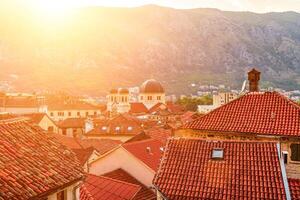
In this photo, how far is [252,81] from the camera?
32.2m

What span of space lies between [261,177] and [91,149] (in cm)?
2653

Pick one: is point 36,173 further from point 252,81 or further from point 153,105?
point 153,105

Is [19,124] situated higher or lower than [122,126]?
higher

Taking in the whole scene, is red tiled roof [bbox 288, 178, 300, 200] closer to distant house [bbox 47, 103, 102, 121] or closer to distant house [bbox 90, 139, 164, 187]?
distant house [bbox 90, 139, 164, 187]

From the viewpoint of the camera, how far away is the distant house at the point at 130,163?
35594 mm

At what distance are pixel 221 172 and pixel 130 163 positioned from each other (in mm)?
15899

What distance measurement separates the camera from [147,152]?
130 ft

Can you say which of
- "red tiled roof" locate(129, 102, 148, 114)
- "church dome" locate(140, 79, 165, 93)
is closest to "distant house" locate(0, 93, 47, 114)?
"red tiled roof" locate(129, 102, 148, 114)

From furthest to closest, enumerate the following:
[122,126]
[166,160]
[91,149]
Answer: [122,126] → [91,149] → [166,160]

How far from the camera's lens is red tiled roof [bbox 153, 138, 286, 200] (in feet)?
65.8

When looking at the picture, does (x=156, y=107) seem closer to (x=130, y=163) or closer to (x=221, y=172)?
(x=130, y=163)

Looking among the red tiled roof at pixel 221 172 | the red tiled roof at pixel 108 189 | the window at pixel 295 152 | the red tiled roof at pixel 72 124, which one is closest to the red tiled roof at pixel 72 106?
the red tiled roof at pixel 72 124

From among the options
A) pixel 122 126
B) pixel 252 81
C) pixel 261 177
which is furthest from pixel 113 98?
pixel 261 177

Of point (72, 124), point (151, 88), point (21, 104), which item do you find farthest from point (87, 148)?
point (151, 88)
